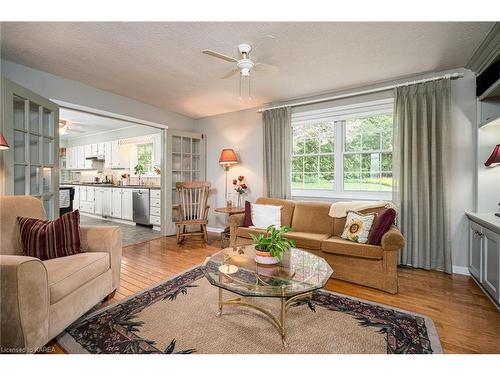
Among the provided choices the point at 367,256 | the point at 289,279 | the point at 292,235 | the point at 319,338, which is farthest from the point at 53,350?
the point at 367,256

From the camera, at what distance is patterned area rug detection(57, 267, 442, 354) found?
4.85 ft

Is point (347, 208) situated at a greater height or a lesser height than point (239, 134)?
lesser

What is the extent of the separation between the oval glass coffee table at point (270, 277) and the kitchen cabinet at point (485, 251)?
1506mm

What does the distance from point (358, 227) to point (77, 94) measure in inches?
157

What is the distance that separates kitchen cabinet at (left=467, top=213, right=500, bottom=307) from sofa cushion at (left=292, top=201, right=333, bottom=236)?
56.8 inches

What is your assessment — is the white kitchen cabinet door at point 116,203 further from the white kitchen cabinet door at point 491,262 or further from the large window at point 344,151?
the white kitchen cabinet door at point 491,262

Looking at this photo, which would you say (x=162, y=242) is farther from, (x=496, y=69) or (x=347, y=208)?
(x=496, y=69)

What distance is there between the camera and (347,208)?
297 cm

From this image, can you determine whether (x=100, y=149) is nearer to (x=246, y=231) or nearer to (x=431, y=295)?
(x=246, y=231)

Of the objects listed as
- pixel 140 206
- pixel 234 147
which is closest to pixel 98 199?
pixel 140 206

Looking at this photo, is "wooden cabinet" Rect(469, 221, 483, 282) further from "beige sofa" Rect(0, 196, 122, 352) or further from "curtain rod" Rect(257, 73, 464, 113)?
"beige sofa" Rect(0, 196, 122, 352)

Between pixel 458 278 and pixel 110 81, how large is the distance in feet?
16.2

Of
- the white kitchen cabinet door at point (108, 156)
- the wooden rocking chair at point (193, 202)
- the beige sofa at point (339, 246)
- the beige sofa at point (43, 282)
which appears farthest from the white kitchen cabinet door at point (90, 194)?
the beige sofa at point (339, 246)
